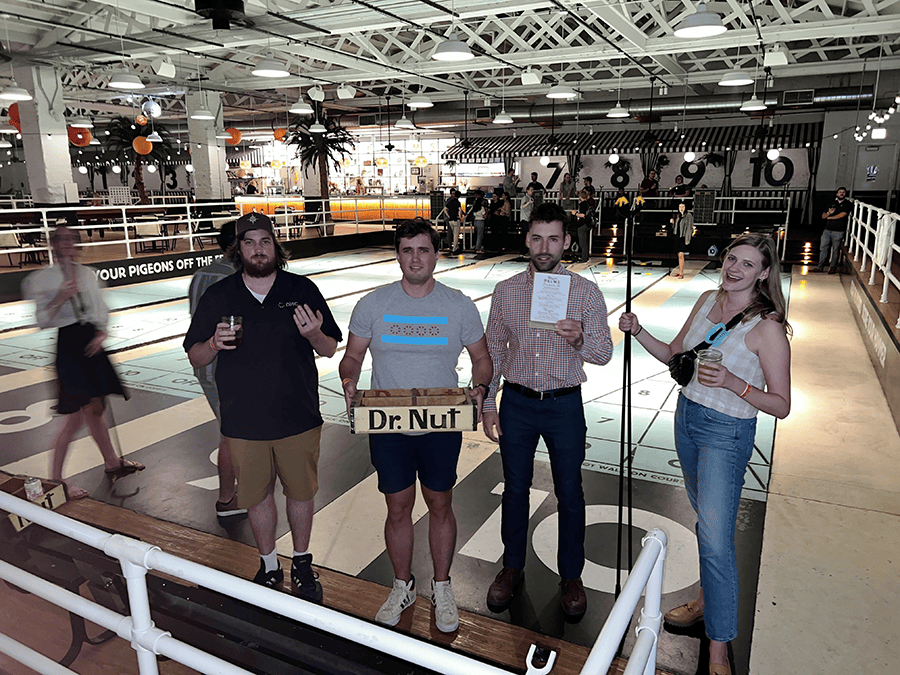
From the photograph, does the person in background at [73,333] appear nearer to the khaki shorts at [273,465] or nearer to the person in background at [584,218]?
the khaki shorts at [273,465]

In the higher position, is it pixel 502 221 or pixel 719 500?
pixel 502 221

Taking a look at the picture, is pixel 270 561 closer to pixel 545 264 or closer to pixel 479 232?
pixel 545 264

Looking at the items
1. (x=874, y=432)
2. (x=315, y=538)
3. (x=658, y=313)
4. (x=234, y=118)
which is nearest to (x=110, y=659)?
(x=315, y=538)

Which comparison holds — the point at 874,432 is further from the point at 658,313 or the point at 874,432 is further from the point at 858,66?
the point at 858,66

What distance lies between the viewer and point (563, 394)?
8.77 feet

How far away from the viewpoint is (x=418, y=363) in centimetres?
254

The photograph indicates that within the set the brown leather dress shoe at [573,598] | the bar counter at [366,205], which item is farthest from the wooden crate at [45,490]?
the bar counter at [366,205]

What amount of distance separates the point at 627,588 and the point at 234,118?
32368 mm

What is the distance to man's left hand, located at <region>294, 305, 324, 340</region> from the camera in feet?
8.23

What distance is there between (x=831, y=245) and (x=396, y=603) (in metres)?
14.6

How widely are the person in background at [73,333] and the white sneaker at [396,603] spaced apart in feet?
6.88

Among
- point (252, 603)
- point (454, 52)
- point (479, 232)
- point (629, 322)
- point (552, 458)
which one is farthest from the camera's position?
point (479, 232)

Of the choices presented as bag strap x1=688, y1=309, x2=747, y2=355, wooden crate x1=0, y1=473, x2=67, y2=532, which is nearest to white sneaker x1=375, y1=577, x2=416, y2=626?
bag strap x1=688, y1=309, x2=747, y2=355

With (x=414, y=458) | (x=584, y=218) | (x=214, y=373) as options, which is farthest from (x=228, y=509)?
(x=584, y=218)
